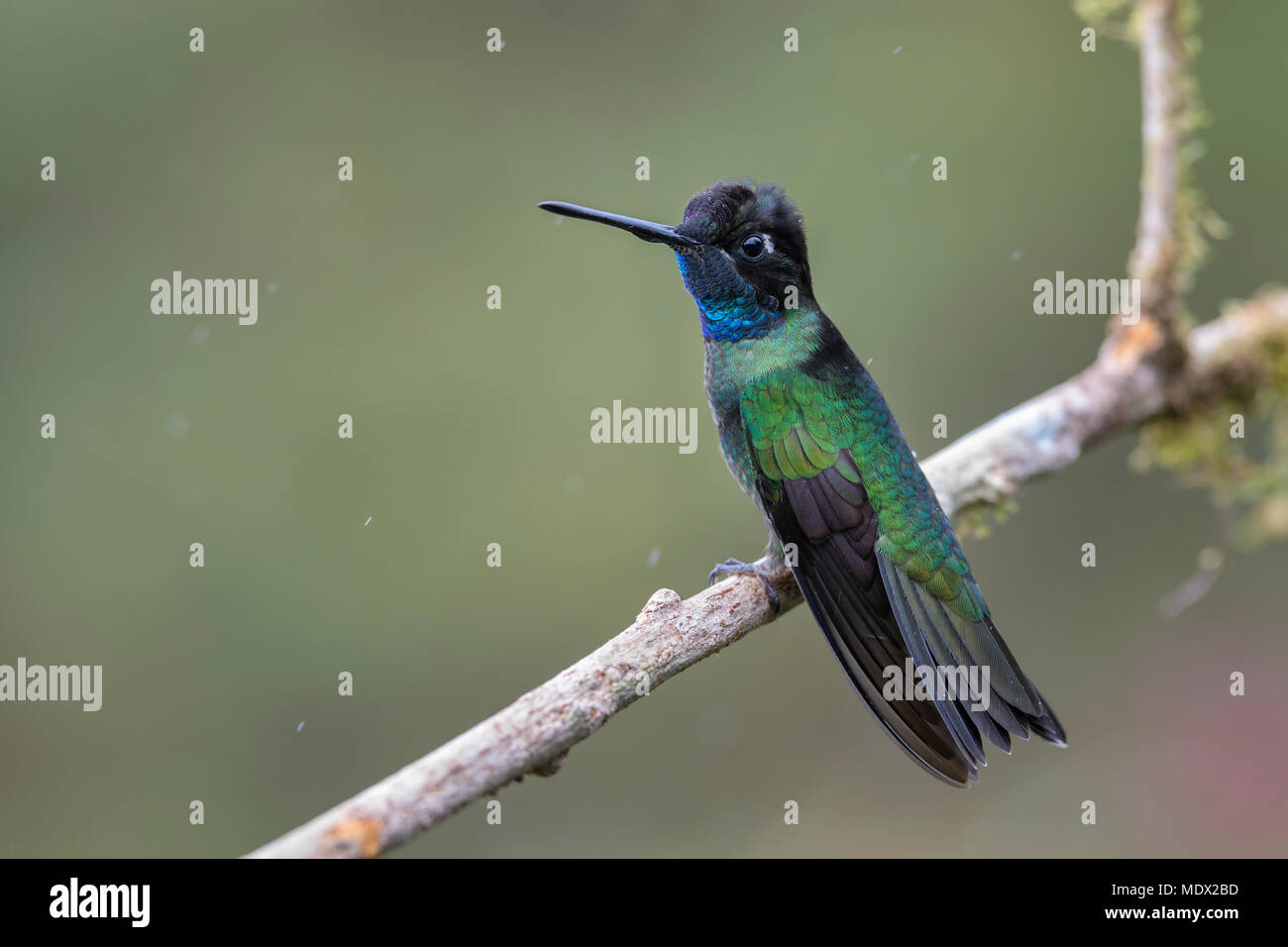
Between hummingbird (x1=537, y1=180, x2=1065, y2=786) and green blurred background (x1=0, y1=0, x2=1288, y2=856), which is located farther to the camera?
green blurred background (x1=0, y1=0, x2=1288, y2=856)

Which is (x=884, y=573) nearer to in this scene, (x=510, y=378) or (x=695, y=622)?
(x=695, y=622)

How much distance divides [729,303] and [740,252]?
178 millimetres

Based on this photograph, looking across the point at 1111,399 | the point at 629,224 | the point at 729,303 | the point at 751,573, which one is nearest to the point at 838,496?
the point at 751,573

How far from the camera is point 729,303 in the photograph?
4070mm

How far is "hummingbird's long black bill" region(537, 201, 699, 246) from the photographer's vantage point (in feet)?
12.8

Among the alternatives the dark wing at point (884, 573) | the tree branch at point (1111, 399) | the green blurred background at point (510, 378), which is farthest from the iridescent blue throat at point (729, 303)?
the green blurred background at point (510, 378)

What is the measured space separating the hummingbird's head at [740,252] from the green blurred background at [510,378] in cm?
317

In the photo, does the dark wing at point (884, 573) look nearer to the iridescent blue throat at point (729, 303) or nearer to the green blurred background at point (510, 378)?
the iridescent blue throat at point (729, 303)

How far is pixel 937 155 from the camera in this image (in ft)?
26.8

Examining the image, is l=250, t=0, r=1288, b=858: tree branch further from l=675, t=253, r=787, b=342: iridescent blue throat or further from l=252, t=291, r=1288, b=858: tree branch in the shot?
l=675, t=253, r=787, b=342: iridescent blue throat

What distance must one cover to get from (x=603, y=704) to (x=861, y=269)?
19.1 ft

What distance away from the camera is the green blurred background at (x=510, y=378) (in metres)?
7.34

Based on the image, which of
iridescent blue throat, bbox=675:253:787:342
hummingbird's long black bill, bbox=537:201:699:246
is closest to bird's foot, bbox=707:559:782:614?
iridescent blue throat, bbox=675:253:787:342

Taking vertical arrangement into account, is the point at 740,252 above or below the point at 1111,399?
above
